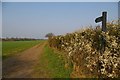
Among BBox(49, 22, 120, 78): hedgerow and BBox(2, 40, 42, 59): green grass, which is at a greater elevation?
BBox(49, 22, 120, 78): hedgerow

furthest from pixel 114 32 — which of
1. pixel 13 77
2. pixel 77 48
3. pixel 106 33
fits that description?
pixel 13 77

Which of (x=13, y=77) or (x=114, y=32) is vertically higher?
(x=114, y=32)

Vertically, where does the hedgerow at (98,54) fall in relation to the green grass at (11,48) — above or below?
above

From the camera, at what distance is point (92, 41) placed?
959cm

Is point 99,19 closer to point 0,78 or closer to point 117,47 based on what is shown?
point 117,47

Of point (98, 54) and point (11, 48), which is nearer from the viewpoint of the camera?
point (98, 54)

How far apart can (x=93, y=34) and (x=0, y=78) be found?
187 inches

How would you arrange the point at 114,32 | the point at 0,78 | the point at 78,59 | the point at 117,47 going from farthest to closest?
the point at 0,78 → the point at 78,59 → the point at 114,32 → the point at 117,47

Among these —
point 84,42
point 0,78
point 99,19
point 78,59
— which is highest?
point 99,19

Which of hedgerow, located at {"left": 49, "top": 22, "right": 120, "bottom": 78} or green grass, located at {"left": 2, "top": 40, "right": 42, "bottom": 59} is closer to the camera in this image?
hedgerow, located at {"left": 49, "top": 22, "right": 120, "bottom": 78}

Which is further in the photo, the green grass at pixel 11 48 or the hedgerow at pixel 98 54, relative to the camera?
the green grass at pixel 11 48

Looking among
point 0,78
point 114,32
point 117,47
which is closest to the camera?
point 117,47

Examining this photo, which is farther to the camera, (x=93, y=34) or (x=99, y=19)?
(x=93, y=34)

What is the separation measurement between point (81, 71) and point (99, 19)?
223 cm
